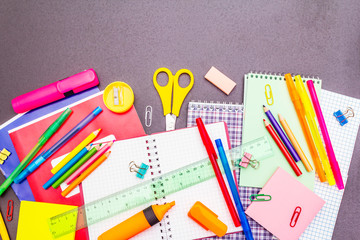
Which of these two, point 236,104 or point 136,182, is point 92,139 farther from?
point 236,104

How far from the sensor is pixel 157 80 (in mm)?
1124

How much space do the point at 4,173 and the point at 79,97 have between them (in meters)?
0.42

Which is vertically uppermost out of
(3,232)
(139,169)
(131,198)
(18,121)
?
(18,121)

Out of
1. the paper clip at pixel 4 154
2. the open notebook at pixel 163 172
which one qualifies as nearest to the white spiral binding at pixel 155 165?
the open notebook at pixel 163 172

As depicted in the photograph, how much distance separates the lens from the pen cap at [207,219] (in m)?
1.03

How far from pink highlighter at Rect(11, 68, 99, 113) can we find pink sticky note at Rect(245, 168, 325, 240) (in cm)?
79

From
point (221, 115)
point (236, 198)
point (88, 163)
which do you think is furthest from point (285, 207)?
point (88, 163)

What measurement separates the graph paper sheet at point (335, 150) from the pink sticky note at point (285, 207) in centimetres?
5

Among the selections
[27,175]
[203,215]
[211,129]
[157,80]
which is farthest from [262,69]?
[27,175]

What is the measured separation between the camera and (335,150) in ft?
3.67

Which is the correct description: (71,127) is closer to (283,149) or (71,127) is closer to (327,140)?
(283,149)

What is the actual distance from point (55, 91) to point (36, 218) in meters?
0.49

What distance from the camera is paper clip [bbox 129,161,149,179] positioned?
41.8 inches

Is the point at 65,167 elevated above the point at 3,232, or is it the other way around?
the point at 65,167
